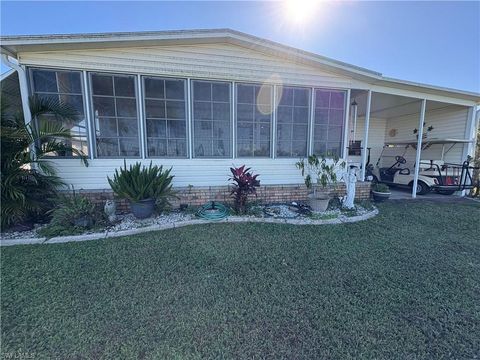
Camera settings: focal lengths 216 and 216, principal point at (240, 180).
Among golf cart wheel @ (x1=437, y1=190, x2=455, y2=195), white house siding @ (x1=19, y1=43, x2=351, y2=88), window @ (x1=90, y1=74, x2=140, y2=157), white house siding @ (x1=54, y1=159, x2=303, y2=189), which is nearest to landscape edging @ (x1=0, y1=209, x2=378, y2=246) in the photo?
white house siding @ (x1=54, y1=159, x2=303, y2=189)

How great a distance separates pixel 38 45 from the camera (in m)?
4.12

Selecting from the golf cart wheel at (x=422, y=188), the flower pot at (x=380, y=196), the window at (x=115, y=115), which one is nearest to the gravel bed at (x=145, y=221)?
the window at (x=115, y=115)

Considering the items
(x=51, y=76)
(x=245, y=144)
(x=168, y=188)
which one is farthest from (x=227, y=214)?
(x=51, y=76)

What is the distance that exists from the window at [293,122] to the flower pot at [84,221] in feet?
14.6

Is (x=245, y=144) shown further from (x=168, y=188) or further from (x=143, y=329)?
(x=143, y=329)

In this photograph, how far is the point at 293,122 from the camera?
18.7 ft

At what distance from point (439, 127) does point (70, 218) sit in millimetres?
12048

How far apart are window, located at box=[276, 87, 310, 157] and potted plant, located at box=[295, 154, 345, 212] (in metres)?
0.43

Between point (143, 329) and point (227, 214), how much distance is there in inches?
118

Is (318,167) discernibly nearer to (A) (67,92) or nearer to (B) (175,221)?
(B) (175,221)

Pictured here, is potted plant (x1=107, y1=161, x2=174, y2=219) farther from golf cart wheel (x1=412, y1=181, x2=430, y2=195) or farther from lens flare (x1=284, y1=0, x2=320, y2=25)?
golf cart wheel (x1=412, y1=181, x2=430, y2=195)

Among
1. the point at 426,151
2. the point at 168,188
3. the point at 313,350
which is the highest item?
the point at 426,151

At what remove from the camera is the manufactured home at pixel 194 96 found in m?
4.47

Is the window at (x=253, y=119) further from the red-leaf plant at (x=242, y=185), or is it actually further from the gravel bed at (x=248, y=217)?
the gravel bed at (x=248, y=217)
